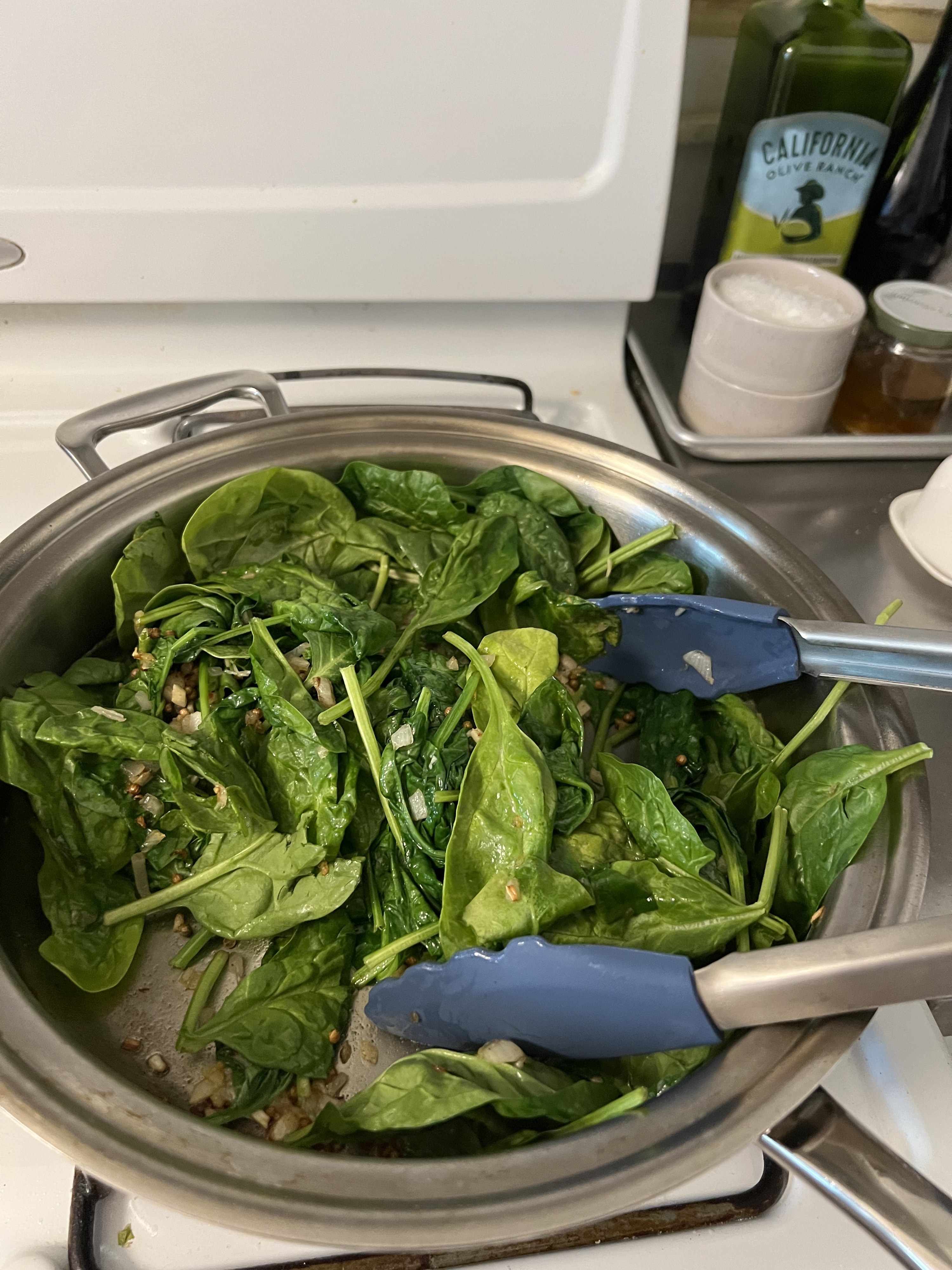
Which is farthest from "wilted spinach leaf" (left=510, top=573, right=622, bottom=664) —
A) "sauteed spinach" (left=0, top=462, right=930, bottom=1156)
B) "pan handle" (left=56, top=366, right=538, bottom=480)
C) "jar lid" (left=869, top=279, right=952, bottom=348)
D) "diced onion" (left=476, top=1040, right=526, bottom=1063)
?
"jar lid" (left=869, top=279, right=952, bottom=348)

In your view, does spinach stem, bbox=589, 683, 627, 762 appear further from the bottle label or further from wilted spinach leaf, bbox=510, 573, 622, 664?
the bottle label

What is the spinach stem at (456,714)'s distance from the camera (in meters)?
0.63

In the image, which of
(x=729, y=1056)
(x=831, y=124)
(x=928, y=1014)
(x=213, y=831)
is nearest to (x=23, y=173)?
(x=213, y=831)

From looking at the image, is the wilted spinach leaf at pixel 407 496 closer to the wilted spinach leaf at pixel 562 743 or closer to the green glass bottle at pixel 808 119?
the wilted spinach leaf at pixel 562 743

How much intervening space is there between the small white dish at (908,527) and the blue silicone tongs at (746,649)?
0.93 feet

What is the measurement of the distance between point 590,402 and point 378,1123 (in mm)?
789

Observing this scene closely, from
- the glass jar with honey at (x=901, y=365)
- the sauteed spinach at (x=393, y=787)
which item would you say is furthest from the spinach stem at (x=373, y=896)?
the glass jar with honey at (x=901, y=365)

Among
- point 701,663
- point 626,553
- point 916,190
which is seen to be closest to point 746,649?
point 701,663

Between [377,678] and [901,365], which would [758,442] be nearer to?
[901,365]

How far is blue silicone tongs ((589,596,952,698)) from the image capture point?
585 millimetres

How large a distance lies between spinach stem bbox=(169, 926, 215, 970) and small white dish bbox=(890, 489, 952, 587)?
30.1 inches

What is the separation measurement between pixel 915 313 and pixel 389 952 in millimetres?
857

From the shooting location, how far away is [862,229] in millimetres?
1048

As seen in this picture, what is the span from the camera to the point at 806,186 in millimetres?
915
